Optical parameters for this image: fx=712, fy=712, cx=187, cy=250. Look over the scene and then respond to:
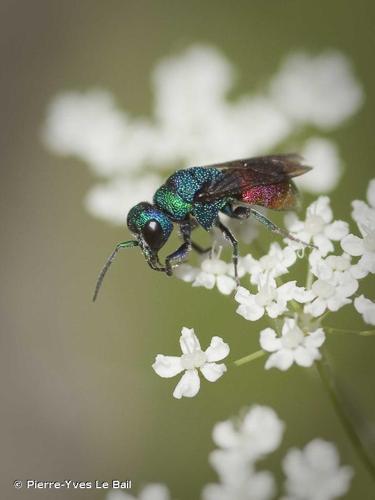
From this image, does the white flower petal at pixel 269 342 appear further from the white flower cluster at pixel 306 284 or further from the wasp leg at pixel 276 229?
the wasp leg at pixel 276 229

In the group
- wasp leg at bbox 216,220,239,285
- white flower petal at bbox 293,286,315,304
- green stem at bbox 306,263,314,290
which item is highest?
wasp leg at bbox 216,220,239,285

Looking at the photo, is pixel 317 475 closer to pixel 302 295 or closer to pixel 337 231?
pixel 302 295

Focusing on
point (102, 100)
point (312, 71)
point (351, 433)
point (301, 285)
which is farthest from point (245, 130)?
point (351, 433)

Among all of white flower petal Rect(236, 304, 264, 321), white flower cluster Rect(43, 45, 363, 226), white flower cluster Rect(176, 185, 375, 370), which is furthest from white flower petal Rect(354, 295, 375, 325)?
white flower cluster Rect(43, 45, 363, 226)

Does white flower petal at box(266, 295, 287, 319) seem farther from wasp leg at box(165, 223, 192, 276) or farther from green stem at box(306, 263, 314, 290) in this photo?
wasp leg at box(165, 223, 192, 276)

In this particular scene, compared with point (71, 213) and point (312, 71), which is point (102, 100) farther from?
point (312, 71)

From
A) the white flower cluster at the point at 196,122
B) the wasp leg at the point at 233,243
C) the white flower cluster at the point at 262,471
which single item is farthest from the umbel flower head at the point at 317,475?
the white flower cluster at the point at 196,122
